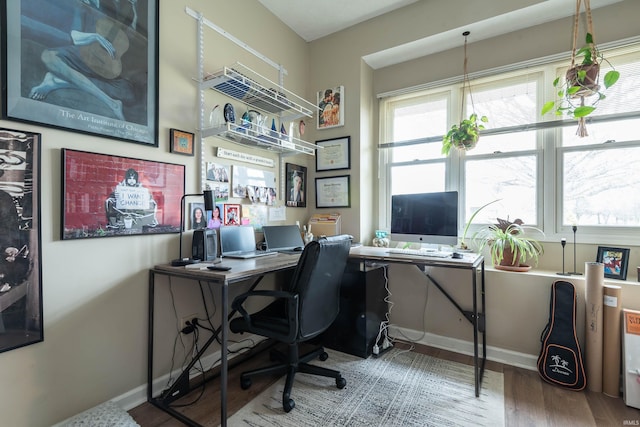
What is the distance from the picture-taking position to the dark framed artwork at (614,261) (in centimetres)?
203

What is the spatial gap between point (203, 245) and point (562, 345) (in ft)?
7.98

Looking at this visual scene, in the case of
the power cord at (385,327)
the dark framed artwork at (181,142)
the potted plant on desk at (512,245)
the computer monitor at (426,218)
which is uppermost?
the dark framed artwork at (181,142)

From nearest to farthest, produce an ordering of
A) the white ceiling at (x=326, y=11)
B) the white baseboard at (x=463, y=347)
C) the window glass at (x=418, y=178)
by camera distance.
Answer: the white baseboard at (x=463, y=347)
the white ceiling at (x=326, y=11)
the window glass at (x=418, y=178)

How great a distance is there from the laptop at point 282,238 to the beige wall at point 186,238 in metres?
0.34

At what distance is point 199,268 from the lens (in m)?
1.66

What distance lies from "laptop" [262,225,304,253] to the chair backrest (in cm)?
70

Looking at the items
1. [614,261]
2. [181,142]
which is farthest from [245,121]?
[614,261]

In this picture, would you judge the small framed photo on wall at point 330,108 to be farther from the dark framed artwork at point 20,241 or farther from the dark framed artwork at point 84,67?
the dark framed artwork at point 20,241

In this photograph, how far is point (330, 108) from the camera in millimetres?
3076

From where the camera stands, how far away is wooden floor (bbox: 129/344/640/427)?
1.63 m

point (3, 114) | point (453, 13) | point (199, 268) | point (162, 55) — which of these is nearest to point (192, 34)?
point (162, 55)

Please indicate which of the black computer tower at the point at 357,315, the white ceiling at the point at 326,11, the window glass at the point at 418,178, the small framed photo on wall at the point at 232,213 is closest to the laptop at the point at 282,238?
the small framed photo on wall at the point at 232,213

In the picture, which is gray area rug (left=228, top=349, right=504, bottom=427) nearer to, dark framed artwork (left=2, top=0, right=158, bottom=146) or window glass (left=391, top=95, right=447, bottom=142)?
dark framed artwork (left=2, top=0, right=158, bottom=146)

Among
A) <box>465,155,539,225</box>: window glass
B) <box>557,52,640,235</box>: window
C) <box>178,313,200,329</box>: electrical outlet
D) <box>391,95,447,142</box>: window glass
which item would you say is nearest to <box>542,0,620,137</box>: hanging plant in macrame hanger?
<box>557,52,640,235</box>: window
